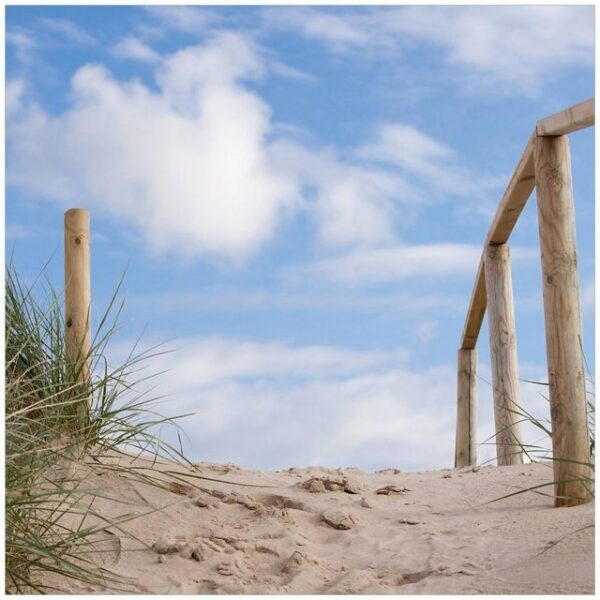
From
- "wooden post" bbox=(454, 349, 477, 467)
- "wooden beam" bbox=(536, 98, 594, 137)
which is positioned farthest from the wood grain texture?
"wooden post" bbox=(454, 349, 477, 467)

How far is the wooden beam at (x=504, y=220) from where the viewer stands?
4.67m

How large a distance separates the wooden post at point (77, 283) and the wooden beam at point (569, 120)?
263 cm

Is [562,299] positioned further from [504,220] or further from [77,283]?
[77,283]

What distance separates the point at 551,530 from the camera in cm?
356

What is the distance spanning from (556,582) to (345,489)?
180cm

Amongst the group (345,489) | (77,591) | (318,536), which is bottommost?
(77,591)

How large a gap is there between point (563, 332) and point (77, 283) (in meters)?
2.74

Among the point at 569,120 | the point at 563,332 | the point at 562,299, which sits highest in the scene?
the point at 569,120

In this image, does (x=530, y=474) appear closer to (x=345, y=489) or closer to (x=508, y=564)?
(x=345, y=489)

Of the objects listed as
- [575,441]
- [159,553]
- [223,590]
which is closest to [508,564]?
[575,441]

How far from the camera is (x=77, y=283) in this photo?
4883mm

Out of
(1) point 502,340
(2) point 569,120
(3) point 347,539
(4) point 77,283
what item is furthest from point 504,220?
(4) point 77,283

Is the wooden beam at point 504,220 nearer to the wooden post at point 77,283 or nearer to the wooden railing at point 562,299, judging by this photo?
the wooden railing at point 562,299

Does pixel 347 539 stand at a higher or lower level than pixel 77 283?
lower
